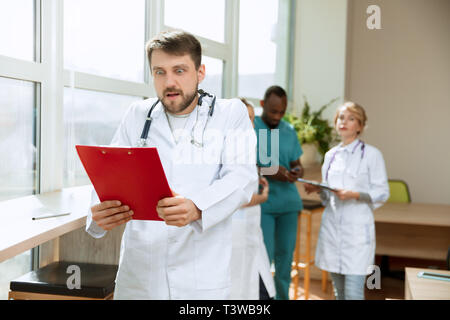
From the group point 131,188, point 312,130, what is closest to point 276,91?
point 312,130

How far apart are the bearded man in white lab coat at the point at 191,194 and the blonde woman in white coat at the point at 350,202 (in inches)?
21.6

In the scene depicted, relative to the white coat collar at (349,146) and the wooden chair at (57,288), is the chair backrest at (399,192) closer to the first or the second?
the white coat collar at (349,146)

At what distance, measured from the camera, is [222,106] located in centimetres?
93

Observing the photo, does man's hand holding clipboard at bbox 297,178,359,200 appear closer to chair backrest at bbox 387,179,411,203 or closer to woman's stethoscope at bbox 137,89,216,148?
woman's stethoscope at bbox 137,89,216,148

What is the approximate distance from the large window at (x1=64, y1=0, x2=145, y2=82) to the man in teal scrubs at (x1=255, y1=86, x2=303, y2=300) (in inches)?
25.3

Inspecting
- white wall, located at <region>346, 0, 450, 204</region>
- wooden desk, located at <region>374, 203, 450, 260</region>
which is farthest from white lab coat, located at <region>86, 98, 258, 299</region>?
white wall, located at <region>346, 0, 450, 204</region>

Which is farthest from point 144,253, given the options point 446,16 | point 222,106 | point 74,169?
point 446,16

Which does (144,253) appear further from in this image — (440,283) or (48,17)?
(48,17)

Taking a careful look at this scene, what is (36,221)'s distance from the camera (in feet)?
3.62

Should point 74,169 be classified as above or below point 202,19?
below

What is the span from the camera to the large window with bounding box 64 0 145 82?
1602 mm

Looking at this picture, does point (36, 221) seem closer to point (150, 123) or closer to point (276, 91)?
point (150, 123)

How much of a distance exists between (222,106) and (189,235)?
0.90ft

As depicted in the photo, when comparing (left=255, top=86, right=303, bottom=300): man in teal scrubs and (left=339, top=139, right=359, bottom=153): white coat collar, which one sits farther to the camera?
(left=255, top=86, right=303, bottom=300): man in teal scrubs
